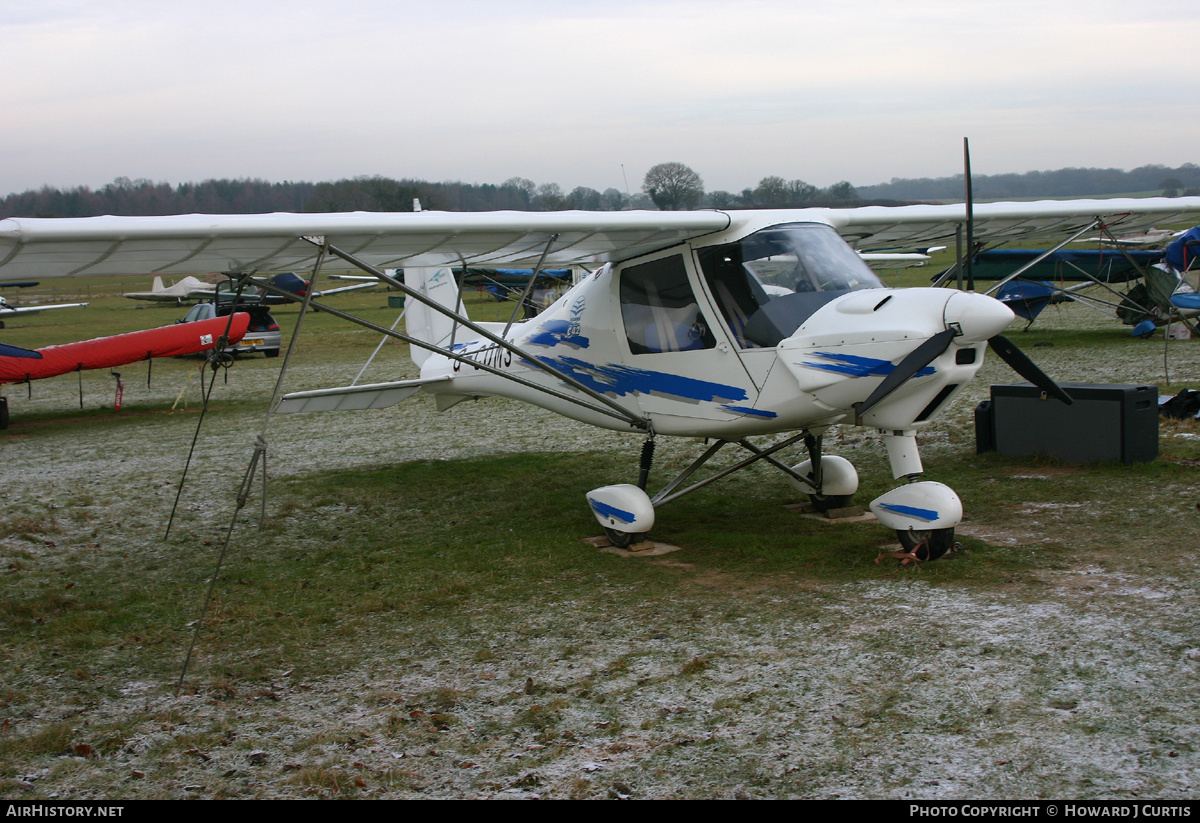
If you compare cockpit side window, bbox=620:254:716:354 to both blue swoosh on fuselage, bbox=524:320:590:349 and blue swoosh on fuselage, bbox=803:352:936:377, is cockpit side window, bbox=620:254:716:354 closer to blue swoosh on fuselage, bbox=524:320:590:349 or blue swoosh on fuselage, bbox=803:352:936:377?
blue swoosh on fuselage, bbox=524:320:590:349

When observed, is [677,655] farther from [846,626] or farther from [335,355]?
[335,355]

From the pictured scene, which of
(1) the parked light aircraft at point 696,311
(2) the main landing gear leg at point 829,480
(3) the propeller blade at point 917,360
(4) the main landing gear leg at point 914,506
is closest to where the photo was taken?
(3) the propeller blade at point 917,360

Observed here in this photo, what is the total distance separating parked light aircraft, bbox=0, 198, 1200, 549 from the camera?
5535 millimetres

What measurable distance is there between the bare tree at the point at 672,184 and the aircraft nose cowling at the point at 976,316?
217 inches

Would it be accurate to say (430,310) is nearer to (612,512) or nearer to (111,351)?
(612,512)

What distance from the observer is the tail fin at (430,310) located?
34.3 ft

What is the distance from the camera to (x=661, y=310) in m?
7.16

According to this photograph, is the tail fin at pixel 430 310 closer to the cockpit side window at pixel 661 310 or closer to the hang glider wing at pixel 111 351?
the cockpit side window at pixel 661 310

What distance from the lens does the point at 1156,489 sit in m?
7.64

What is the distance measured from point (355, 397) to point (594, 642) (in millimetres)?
5854

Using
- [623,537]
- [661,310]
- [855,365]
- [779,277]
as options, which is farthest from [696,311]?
[623,537]

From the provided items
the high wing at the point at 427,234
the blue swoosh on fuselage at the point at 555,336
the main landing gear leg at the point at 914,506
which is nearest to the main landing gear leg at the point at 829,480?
the main landing gear leg at the point at 914,506
